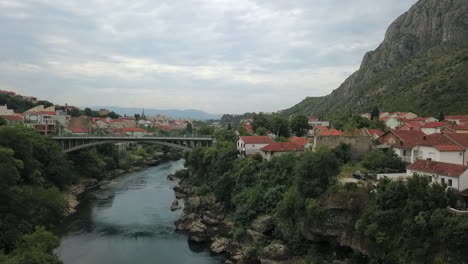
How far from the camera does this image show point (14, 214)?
2473 cm

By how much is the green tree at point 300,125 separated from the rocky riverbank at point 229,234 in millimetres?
20151

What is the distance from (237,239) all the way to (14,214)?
46.6 feet

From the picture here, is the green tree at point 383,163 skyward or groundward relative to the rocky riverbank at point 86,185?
skyward

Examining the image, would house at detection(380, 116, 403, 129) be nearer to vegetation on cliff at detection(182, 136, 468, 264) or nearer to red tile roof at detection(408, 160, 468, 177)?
vegetation on cliff at detection(182, 136, 468, 264)

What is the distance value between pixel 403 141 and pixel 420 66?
59045mm

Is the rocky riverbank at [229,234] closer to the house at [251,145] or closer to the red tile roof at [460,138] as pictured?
the house at [251,145]

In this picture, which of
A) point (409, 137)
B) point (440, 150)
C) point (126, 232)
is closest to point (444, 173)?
point (440, 150)

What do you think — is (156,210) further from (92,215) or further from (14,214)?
(14,214)

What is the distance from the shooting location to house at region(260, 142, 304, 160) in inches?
1419

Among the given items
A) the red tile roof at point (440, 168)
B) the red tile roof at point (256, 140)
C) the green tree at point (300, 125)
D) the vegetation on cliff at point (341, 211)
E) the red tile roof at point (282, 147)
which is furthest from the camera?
the green tree at point (300, 125)

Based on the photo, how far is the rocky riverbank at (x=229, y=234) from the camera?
24469 millimetres

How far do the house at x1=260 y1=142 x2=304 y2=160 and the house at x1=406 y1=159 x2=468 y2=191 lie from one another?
13.4 m

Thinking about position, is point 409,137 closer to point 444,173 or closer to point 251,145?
point 444,173

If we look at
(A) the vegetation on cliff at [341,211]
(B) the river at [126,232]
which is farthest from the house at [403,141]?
(B) the river at [126,232]
